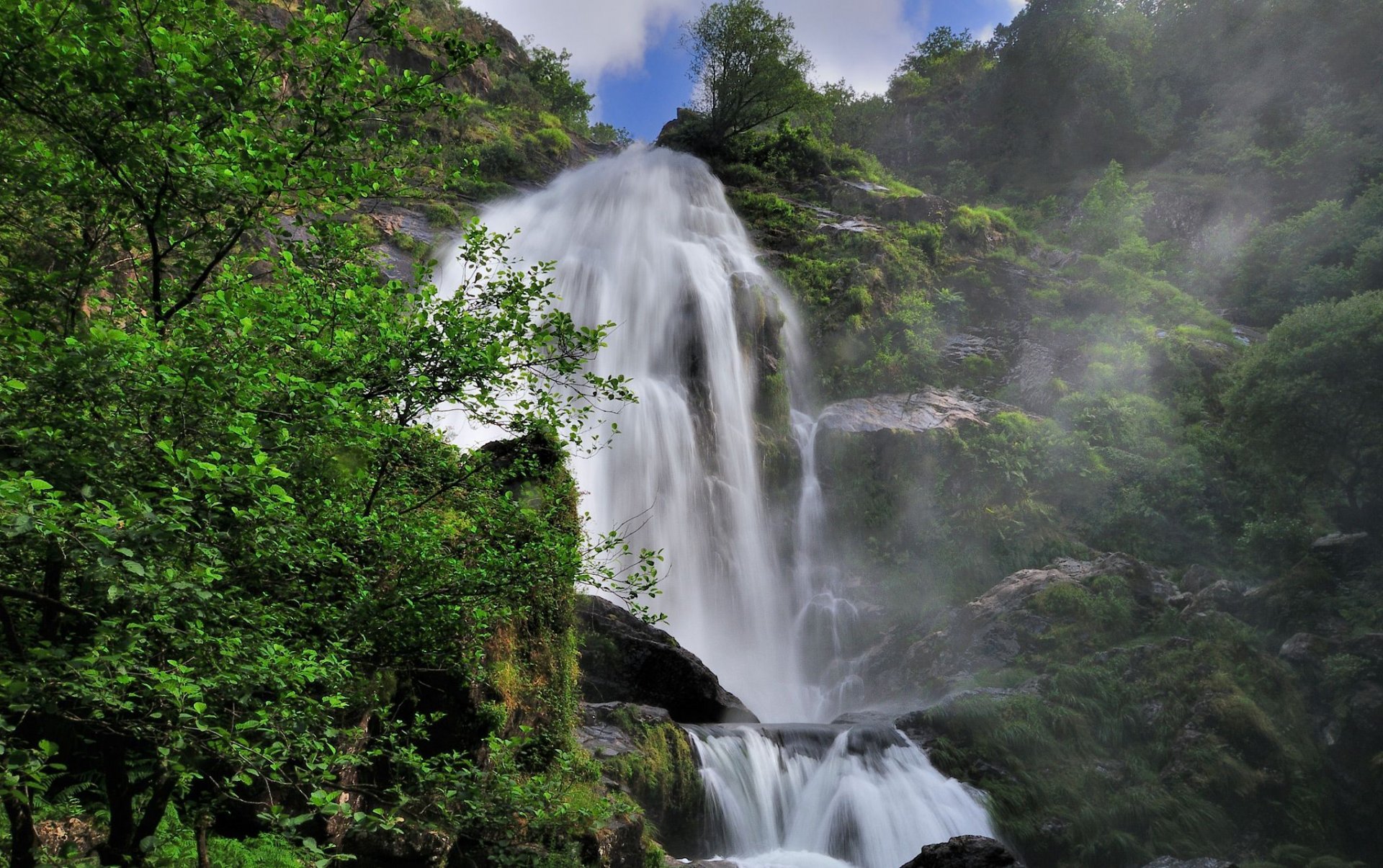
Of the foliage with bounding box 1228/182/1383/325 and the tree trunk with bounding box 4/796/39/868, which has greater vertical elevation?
the foliage with bounding box 1228/182/1383/325

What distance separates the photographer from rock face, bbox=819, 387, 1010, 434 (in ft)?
81.7

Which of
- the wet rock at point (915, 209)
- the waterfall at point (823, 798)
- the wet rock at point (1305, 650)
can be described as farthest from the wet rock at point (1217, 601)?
the wet rock at point (915, 209)

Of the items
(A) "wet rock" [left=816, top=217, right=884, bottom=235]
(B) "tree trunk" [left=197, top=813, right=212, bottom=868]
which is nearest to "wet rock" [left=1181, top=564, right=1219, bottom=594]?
(A) "wet rock" [left=816, top=217, right=884, bottom=235]

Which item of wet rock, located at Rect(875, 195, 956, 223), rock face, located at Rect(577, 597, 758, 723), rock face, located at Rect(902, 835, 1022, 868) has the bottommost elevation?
rock face, located at Rect(902, 835, 1022, 868)

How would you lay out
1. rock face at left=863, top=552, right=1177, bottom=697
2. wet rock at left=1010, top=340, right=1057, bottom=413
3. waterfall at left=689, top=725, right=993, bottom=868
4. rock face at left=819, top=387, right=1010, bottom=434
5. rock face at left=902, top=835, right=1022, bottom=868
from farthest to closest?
wet rock at left=1010, top=340, right=1057, bottom=413 < rock face at left=819, top=387, right=1010, bottom=434 < rock face at left=863, top=552, right=1177, bottom=697 < waterfall at left=689, top=725, right=993, bottom=868 < rock face at left=902, top=835, right=1022, bottom=868

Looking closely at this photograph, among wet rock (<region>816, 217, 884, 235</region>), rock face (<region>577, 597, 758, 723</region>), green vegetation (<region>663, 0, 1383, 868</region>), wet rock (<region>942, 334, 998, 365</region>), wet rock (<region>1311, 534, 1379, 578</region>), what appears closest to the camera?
rock face (<region>577, 597, 758, 723</region>)

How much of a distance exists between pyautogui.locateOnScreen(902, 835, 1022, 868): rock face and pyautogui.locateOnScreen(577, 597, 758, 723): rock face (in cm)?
472

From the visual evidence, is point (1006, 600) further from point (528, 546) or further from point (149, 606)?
point (149, 606)

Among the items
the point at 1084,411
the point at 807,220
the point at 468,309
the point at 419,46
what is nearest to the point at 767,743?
the point at 468,309

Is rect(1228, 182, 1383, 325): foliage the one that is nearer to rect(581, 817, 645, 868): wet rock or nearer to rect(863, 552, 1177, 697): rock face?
rect(863, 552, 1177, 697): rock face

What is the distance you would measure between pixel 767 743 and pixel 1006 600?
9.75m

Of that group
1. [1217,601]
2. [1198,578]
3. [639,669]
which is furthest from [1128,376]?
[639,669]

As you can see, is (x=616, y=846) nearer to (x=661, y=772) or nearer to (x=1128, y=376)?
(x=661, y=772)

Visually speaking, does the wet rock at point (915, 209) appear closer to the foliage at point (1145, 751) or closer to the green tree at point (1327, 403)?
the green tree at point (1327, 403)
